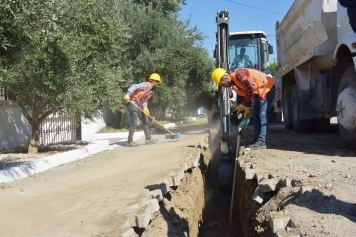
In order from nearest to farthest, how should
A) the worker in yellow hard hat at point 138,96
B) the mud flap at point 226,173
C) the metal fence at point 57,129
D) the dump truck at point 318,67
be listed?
the dump truck at point 318,67 < the mud flap at point 226,173 < the worker in yellow hard hat at point 138,96 < the metal fence at point 57,129

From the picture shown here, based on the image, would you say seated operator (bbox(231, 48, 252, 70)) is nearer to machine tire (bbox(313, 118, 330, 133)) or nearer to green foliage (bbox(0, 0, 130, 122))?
machine tire (bbox(313, 118, 330, 133))

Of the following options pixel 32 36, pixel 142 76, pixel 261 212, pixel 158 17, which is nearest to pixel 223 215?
pixel 261 212

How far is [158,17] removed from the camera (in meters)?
16.7

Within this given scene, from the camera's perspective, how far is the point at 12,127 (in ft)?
34.0

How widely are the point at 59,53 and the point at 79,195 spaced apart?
134 inches

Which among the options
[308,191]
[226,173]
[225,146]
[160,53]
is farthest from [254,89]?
[160,53]

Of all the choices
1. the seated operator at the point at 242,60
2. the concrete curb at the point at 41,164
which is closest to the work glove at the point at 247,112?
the concrete curb at the point at 41,164

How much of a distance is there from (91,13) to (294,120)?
567cm

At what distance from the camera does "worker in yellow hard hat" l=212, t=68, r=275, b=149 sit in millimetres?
6906

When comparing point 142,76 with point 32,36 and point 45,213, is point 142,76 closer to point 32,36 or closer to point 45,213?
point 32,36

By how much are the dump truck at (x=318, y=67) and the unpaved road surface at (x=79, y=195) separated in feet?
9.10

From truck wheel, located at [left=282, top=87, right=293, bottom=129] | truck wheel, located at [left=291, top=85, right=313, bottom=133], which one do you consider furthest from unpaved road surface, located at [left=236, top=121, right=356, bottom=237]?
truck wheel, located at [left=282, top=87, right=293, bottom=129]

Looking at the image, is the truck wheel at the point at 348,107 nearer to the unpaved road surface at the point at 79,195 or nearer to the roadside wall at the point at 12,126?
the unpaved road surface at the point at 79,195

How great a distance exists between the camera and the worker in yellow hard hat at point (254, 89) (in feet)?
22.7
